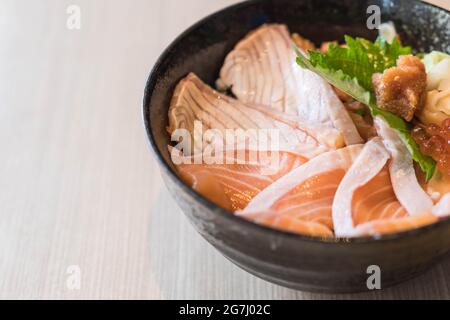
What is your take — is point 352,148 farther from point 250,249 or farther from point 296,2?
point 296,2

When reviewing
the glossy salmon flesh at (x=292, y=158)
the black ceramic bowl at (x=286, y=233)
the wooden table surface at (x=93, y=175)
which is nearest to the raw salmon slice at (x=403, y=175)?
the glossy salmon flesh at (x=292, y=158)

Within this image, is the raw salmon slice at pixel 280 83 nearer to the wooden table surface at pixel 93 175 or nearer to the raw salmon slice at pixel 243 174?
the raw salmon slice at pixel 243 174

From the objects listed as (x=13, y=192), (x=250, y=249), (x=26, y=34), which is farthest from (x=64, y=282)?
(x=26, y=34)

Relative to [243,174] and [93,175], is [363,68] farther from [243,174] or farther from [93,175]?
[93,175]

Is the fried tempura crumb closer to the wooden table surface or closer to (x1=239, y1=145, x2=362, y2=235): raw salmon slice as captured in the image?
(x1=239, y1=145, x2=362, y2=235): raw salmon slice

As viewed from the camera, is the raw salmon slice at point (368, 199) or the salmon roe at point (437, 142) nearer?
the raw salmon slice at point (368, 199)

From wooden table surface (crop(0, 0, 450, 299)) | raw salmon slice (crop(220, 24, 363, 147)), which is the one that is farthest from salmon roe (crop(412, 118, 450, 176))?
wooden table surface (crop(0, 0, 450, 299))
